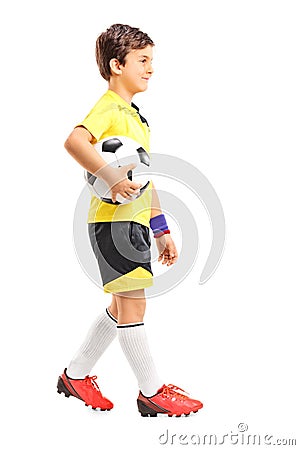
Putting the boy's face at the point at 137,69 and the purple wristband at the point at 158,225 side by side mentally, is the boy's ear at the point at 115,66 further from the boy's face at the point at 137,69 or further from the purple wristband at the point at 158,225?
the purple wristband at the point at 158,225

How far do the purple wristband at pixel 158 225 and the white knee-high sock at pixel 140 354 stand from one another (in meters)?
0.29

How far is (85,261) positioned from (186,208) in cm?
39

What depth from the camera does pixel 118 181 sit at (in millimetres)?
2295

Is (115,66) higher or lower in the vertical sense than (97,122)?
higher

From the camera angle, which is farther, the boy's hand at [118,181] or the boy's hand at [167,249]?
the boy's hand at [167,249]

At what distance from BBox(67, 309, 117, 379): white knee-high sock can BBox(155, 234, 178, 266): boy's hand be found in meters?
0.23

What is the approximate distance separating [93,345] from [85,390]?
135 millimetres

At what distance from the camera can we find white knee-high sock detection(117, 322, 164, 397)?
242 centimetres

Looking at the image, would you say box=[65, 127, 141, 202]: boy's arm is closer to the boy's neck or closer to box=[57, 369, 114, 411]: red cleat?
the boy's neck

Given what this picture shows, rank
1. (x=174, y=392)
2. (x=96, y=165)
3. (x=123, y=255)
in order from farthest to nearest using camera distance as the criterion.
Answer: (x=174, y=392) < (x=123, y=255) < (x=96, y=165)

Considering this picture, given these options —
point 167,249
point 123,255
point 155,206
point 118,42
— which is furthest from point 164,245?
point 118,42

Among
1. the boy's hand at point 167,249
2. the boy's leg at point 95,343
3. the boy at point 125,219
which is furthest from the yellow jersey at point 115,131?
the boy's leg at point 95,343

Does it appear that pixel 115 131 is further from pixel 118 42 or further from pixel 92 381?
pixel 92 381

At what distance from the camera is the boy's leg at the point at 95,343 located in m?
2.56
